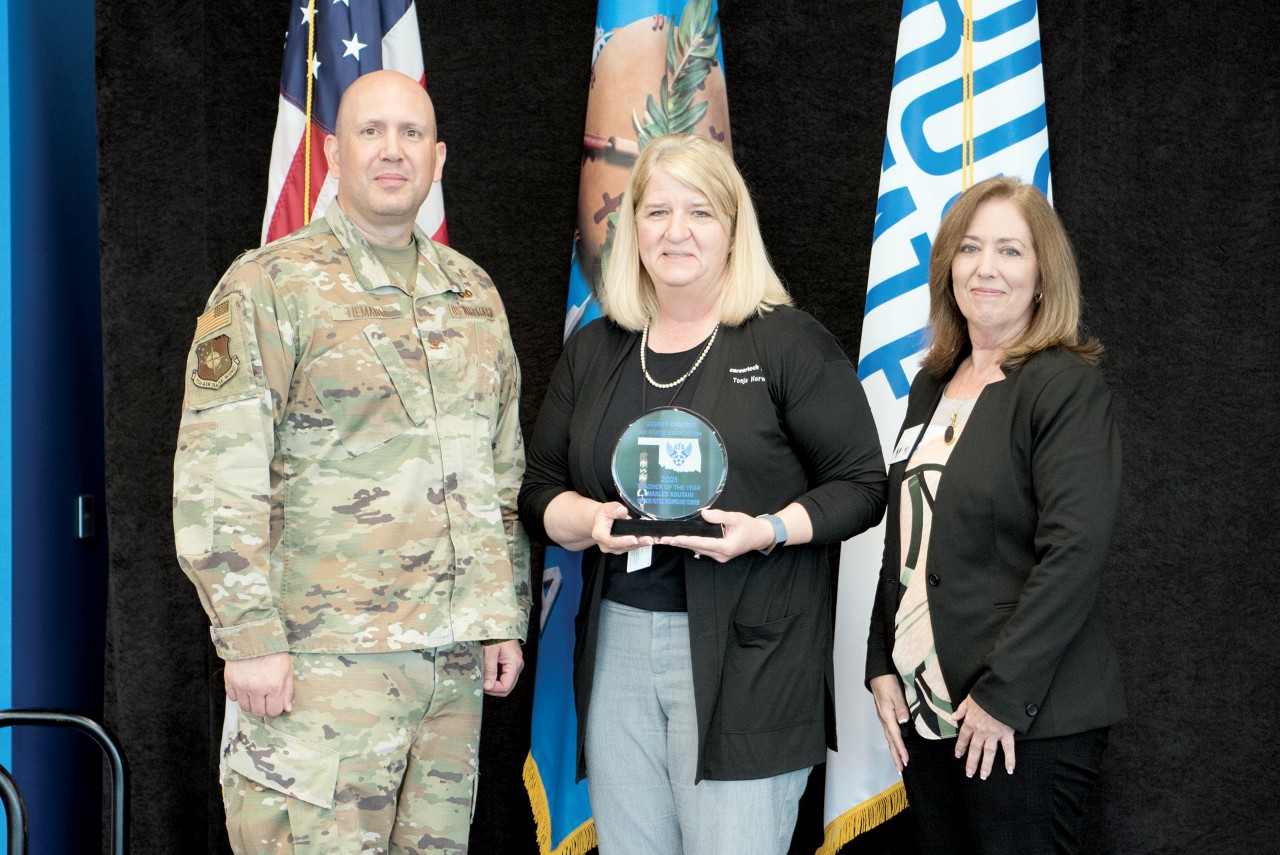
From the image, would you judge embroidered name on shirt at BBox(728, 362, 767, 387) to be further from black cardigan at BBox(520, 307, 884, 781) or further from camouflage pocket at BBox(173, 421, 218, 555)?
camouflage pocket at BBox(173, 421, 218, 555)

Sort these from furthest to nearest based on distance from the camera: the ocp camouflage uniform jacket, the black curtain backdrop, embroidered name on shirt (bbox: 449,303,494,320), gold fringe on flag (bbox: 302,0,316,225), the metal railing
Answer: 1. the black curtain backdrop
2. gold fringe on flag (bbox: 302,0,316,225)
3. embroidered name on shirt (bbox: 449,303,494,320)
4. the ocp camouflage uniform jacket
5. the metal railing

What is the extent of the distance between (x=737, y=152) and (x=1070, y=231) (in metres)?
0.88

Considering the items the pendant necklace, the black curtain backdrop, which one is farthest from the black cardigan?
the black curtain backdrop

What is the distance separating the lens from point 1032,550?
1638 mm

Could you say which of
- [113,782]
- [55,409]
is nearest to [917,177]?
[113,782]

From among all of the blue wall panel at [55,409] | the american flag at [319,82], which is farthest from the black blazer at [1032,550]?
the blue wall panel at [55,409]

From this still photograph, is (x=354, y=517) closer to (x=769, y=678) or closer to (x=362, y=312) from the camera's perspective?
(x=362, y=312)

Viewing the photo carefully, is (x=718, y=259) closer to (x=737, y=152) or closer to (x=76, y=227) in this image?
(x=737, y=152)

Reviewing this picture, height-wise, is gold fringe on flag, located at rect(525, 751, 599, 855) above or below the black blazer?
below

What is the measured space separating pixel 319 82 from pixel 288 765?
5.10ft

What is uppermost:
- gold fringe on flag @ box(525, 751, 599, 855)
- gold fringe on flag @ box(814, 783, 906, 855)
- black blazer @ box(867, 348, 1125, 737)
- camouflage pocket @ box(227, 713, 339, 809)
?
black blazer @ box(867, 348, 1125, 737)

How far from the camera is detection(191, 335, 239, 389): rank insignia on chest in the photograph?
65.6 inches

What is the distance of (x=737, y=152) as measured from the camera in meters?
2.97

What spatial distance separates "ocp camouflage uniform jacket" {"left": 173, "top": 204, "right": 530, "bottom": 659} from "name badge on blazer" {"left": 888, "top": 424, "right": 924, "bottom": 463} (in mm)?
680
